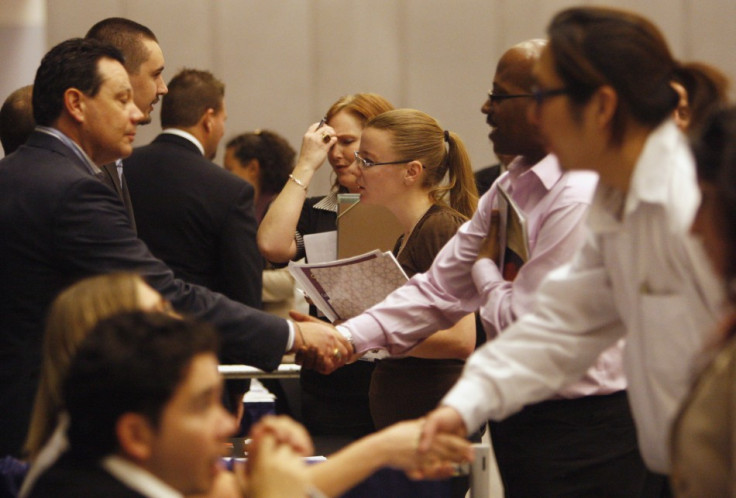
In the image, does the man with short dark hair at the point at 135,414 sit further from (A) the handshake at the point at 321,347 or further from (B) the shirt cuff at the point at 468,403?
(A) the handshake at the point at 321,347

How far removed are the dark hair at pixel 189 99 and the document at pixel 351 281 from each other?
1.16 m

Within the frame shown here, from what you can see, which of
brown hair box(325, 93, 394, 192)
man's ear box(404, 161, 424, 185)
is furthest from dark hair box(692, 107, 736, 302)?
brown hair box(325, 93, 394, 192)

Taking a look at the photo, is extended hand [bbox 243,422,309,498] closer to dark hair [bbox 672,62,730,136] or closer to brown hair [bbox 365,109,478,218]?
dark hair [bbox 672,62,730,136]

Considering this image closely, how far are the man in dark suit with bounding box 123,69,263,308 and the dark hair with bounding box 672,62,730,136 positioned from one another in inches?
78.5

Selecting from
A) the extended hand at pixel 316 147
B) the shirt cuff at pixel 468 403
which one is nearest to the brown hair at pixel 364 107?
the extended hand at pixel 316 147

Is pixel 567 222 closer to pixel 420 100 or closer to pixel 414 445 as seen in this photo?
pixel 414 445

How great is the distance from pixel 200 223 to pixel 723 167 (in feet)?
7.71

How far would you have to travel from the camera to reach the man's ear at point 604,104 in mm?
1616

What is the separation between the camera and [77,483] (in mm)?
1339

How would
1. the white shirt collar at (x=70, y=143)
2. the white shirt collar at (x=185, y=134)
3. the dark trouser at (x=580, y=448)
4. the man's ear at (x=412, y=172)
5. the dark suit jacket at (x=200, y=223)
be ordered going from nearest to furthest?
the dark trouser at (x=580, y=448), the white shirt collar at (x=70, y=143), the man's ear at (x=412, y=172), the dark suit jacket at (x=200, y=223), the white shirt collar at (x=185, y=134)

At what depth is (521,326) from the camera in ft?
6.04

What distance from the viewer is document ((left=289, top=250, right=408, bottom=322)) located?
2.61m

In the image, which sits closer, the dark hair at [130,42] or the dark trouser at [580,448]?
the dark trouser at [580,448]

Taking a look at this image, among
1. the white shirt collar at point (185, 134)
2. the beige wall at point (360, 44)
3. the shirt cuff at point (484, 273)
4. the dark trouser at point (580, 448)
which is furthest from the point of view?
the beige wall at point (360, 44)
